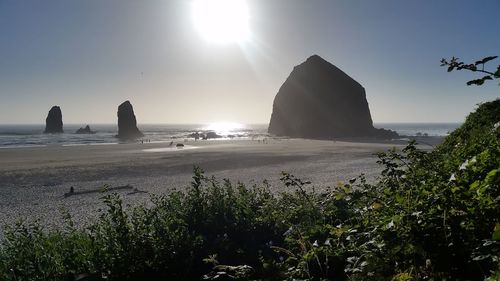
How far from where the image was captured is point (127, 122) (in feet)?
314

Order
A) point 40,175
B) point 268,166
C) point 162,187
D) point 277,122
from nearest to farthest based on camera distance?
point 162,187 < point 40,175 < point 268,166 < point 277,122

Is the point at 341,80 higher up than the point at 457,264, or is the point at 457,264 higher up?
the point at 341,80

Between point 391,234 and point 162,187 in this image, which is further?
point 162,187

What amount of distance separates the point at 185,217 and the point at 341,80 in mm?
93336

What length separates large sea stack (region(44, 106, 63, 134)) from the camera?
11556 cm

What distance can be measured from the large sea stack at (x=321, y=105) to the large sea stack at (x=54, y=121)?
71.5 metres

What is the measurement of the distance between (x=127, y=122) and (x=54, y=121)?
37.8 meters

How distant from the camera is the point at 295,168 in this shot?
75.5 feet

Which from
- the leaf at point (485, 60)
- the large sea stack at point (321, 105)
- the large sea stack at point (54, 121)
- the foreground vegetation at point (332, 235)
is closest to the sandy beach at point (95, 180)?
the foreground vegetation at point (332, 235)

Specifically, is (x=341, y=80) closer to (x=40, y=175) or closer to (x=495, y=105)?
(x=40, y=175)

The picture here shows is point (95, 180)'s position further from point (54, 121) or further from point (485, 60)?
point (54, 121)

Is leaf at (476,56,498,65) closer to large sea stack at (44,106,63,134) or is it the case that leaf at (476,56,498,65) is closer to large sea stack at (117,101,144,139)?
large sea stack at (117,101,144,139)

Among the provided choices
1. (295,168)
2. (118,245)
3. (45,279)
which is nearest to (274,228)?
(118,245)

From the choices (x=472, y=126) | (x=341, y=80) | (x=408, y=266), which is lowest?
(x=408, y=266)
